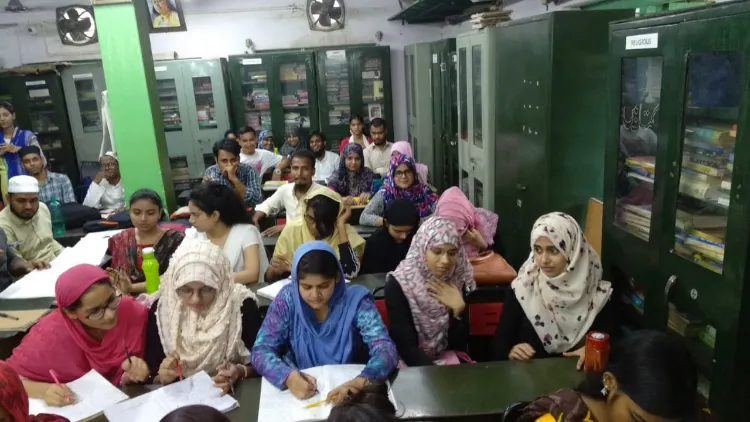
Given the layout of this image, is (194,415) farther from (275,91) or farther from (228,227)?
(275,91)

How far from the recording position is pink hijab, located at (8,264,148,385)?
6.54 ft

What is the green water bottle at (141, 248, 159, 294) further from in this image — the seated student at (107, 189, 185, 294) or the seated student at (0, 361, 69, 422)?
the seated student at (0, 361, 69, 422)

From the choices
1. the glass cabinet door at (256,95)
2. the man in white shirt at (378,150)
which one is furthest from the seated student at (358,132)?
the glass cabinet door at (256,95)

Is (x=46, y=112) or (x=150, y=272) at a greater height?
(x=46, y=112)

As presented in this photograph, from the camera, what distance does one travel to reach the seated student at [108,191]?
17.7 feet

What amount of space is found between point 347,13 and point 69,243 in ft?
17.9

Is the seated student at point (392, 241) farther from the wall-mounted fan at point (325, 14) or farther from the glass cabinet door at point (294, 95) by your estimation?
the wall-mounted fan at point (325, 14)

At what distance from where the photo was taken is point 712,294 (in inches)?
72.1

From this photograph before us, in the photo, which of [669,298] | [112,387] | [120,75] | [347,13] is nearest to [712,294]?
[669,298]

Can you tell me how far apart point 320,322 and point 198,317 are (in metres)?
0.50

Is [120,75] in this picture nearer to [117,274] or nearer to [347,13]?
[117,274]

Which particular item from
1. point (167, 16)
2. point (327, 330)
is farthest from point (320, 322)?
point (167, 16)

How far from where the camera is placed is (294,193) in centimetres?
420

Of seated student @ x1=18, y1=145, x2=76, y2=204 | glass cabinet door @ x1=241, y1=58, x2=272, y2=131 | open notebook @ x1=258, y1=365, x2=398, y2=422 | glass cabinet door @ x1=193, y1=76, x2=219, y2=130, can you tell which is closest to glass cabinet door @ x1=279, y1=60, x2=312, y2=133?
glass cabinet door @ x1=241, y1=58, x2=272, y2=131
